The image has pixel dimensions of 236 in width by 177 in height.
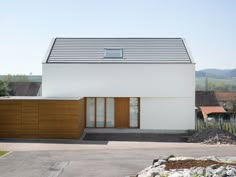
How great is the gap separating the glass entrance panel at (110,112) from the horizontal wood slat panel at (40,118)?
11.2 feet

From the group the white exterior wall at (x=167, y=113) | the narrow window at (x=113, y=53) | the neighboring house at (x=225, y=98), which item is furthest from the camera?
the neighboring house at (x=225, y=98)

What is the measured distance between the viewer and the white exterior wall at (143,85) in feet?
71.0

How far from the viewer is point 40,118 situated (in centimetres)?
1906

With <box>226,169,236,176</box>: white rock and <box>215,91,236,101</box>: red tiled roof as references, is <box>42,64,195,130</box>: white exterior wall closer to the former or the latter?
<box>226,169,236,176</box>: white rock

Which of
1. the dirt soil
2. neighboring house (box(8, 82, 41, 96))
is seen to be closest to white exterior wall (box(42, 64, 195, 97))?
the dirt soil

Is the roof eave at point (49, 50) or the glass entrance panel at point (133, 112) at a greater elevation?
the roof eave at point (49, 50)

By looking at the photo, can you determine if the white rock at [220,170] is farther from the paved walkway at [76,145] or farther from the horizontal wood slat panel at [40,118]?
the horizontal wood slat panel at [40,118]

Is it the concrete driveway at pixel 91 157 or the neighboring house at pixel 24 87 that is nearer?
the concrete driveway at pixel 91 157

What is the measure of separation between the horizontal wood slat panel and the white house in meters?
2.94

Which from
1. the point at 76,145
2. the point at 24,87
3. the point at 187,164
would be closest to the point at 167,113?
the point at 76,145

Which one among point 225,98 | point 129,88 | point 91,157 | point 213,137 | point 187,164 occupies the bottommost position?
point 91,157

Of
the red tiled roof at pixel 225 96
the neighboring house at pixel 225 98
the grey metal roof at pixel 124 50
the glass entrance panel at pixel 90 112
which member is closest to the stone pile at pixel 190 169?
the glass entrance panel at pixel 90 112

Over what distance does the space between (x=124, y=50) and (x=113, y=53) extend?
0.84 metres

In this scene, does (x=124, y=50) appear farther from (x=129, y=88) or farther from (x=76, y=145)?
(x=76, y=145)
